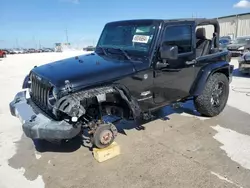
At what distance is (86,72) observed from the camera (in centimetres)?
321

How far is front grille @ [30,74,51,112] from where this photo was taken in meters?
3.31

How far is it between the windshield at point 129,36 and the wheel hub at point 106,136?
139 cm

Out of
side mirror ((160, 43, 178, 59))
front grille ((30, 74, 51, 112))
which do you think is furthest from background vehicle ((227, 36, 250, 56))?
front grille ((30, 74, 51, 112))

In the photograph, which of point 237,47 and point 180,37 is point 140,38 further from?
point 237,47

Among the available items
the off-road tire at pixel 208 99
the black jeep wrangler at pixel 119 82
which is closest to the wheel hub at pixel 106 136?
the black jeep wrangler at pixel 119 82

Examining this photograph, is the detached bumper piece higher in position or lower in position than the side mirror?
lower

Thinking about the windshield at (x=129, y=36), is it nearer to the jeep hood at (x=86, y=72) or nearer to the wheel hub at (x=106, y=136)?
the jeep hood at (x=86, y=72)

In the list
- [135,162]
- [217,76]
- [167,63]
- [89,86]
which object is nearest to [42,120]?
[89,86]

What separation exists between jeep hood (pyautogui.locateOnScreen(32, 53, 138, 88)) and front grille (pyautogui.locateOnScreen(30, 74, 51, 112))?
0.10 m

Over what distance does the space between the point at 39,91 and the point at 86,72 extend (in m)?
0.86

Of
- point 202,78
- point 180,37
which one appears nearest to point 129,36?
point 180,37

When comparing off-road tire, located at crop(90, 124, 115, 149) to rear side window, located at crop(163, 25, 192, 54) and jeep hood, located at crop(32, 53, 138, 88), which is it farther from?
rear side window, located at crop(163, 25, 192, 54)

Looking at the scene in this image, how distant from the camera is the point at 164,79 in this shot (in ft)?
12.8

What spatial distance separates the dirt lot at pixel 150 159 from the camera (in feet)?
9.67
